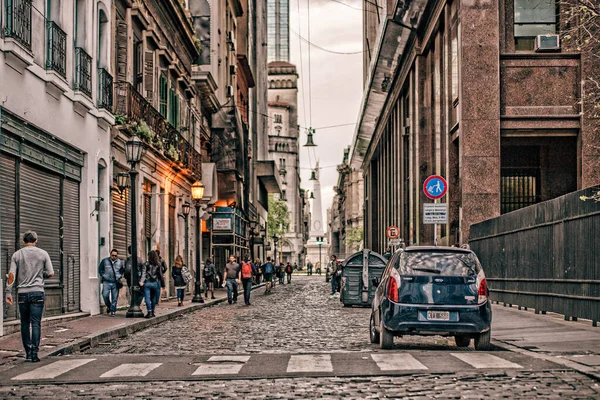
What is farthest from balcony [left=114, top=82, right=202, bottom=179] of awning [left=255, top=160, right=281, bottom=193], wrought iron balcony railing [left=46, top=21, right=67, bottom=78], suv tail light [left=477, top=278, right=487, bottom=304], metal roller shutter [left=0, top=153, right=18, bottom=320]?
awning [left=255, top=160, right=281, bottom=193]

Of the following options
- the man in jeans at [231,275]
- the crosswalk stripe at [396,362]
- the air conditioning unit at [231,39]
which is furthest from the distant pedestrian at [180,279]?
the air conditioning unit at [231,39]

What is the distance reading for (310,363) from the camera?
1136cm

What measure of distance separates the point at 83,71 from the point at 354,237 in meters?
110

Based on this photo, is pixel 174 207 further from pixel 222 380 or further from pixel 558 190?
pixel 222 380

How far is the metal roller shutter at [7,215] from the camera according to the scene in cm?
1652

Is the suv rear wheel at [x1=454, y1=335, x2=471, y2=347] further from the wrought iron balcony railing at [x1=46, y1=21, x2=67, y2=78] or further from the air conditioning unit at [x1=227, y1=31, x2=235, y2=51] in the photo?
the air conditioning unit at [x1=227, y1=31, x2=235, y2=51]

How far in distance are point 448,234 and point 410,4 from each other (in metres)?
11.2

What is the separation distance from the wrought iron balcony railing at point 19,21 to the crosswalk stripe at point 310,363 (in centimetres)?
793

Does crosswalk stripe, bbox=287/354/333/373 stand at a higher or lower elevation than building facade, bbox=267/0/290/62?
lower

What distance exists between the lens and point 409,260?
13609 millimetres

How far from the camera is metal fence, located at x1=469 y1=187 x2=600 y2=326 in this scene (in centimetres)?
1719

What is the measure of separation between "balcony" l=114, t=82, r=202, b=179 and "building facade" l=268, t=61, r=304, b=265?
139 meters

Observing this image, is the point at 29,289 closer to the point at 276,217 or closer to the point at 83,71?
the point at 83,71

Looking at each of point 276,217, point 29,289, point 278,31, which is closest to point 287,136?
point 278,31
